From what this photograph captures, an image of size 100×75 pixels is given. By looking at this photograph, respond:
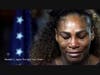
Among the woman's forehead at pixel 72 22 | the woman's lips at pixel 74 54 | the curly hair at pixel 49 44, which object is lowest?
Result: the woman's lips at pixel 74 54

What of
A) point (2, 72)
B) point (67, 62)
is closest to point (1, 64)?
point (2, 72)

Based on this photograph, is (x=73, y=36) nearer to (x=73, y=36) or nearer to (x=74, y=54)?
(x=73, y=36)

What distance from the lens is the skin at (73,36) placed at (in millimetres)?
13711

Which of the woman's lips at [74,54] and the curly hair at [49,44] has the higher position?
the curly hair at [49,44]

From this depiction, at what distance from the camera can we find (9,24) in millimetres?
13727

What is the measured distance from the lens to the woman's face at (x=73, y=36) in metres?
13.7

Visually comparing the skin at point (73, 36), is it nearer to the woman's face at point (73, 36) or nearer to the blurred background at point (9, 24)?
the woman's face at point (73, 36)

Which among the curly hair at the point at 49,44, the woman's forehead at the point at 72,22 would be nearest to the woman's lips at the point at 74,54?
the curly hair at the point at 49,44

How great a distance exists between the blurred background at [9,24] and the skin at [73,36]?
0.66 ft

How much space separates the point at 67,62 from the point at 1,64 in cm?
94

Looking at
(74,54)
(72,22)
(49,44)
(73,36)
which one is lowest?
(74,54)

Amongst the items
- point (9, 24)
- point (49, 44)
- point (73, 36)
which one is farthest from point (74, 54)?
point (9, 24)

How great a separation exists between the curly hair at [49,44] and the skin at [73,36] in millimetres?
59

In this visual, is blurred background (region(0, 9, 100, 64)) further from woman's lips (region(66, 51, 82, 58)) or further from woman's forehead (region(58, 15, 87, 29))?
woman's lips (region(66, 51, 82, 58))
